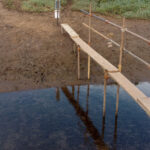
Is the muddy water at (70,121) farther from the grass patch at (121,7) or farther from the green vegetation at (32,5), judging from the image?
the green vegetation at (32,5)

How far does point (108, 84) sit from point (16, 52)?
2808mm

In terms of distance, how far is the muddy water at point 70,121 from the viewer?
5148 millimetres

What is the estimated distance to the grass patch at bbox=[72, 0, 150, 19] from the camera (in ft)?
36.1

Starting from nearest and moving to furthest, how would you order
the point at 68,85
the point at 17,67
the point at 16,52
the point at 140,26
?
the point at 68,85 < the point at 17,67 < the point at 16,52 < the point at 140,26

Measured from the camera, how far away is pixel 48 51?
844 cm

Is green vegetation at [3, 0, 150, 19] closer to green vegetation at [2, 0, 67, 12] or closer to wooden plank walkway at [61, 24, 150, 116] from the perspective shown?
green vegetation at [2, 0, 67, 12]

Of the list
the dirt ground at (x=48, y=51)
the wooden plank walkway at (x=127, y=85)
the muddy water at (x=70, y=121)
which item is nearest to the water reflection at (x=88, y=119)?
the muddy water at (x=70, y=121)

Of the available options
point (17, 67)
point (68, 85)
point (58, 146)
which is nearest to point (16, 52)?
point (17, 67)

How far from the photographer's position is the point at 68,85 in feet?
23.4

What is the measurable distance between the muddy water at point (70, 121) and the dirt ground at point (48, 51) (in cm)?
44

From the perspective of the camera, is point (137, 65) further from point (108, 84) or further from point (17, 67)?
point (17, 67)

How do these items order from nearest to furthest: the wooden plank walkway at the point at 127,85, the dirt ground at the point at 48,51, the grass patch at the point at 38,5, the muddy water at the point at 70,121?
the wooden plank walkway at the point at 127,85 < the muddy water at the point at 70,121 < the dirt ground at the point at 48,51 < the grass patch at the point at 38,5

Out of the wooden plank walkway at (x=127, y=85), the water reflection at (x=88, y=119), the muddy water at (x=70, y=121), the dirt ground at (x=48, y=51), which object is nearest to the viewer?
the wooden plank walkway at (x=127, y=85)

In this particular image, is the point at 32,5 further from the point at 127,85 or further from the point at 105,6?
the point at 127,85
